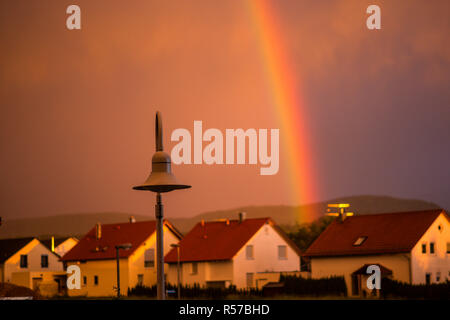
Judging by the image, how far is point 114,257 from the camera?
52.8 m

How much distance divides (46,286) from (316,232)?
25108 mm

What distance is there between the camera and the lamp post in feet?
32.8

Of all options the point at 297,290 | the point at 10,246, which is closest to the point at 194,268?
the point at 297,290

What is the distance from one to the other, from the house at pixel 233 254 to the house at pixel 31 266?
328 inches

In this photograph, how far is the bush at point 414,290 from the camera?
36.2 meters

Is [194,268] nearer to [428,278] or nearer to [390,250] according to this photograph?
[390,250]

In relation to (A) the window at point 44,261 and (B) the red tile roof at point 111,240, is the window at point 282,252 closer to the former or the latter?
(B) the red tile roof at point 111,240

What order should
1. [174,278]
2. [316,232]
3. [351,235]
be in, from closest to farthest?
[351,235], [174,278], [316,232]

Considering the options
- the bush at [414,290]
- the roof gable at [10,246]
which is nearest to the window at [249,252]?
the bush at [414,290]

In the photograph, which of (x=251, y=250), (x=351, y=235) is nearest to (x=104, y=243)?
(x=251, y=250)

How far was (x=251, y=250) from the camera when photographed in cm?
5116

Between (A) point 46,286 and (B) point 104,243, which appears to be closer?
(A) point 46,286
